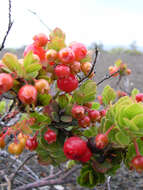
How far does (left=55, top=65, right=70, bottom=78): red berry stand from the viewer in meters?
0.59

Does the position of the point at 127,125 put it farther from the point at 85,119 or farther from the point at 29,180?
the point at 29,180

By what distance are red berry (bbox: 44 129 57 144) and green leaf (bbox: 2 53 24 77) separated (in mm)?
185

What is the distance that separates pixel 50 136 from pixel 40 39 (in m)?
0.28

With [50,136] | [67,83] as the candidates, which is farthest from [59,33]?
[50,136]

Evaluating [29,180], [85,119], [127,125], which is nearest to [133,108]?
[127,125]

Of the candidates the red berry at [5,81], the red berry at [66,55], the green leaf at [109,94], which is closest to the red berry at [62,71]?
the red berry at [66,55]

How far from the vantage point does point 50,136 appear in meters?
0.64

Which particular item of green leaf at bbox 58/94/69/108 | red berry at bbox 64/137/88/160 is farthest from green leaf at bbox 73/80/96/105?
red berry at bbox 64/137/88/160

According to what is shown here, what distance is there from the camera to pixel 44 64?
65 cm

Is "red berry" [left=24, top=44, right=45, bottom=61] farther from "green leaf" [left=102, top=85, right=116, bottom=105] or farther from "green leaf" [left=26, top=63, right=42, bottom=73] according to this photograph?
"green leaf" [left=102, top=85, right=116, bottom=105]

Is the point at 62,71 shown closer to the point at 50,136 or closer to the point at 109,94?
the point at 50,136

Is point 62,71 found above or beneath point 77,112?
above

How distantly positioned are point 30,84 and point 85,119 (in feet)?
0.64

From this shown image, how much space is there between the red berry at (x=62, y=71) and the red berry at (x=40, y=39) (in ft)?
0.36
